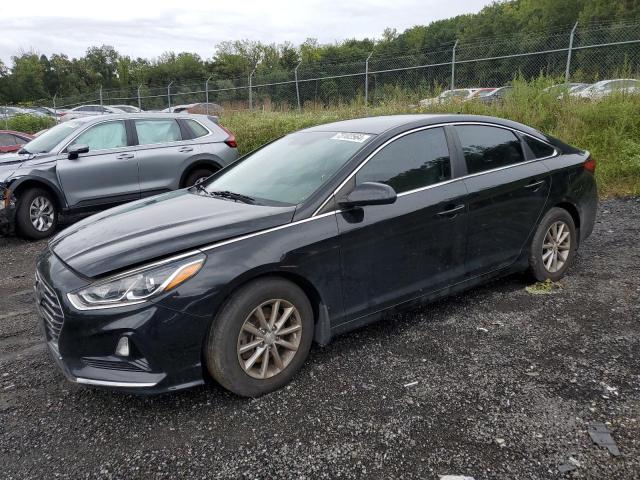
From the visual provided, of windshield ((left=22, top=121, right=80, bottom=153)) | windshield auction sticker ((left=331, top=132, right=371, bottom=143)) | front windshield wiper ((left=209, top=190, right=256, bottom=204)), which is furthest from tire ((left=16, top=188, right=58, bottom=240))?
windshield auction sticker ((left=331, top=132, right=371, bottom=143))

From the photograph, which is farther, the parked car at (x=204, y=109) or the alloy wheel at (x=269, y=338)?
the parked car at (x=204, y=109)

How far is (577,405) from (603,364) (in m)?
0.59

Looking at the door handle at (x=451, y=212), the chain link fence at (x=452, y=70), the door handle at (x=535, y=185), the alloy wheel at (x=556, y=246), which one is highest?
the chain link fence at (x=452, y=70)

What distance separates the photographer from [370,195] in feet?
10.9

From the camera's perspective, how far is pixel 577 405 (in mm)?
2918

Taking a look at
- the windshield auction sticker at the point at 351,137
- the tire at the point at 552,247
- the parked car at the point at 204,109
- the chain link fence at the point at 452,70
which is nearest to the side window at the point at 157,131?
the windshield auction sticker at the point at 351,137

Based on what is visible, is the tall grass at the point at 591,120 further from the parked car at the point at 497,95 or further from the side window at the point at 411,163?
the side window at the point at 411,163

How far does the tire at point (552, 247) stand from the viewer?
4.58m

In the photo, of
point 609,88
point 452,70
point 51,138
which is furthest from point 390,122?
point 452,70

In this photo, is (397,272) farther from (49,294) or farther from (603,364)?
(49,294)

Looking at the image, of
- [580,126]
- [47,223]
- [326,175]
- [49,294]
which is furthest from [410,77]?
[49,294]

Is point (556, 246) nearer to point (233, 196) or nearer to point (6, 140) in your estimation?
point (233, 196)

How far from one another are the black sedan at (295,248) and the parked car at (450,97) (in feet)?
24.6

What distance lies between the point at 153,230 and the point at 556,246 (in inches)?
137
